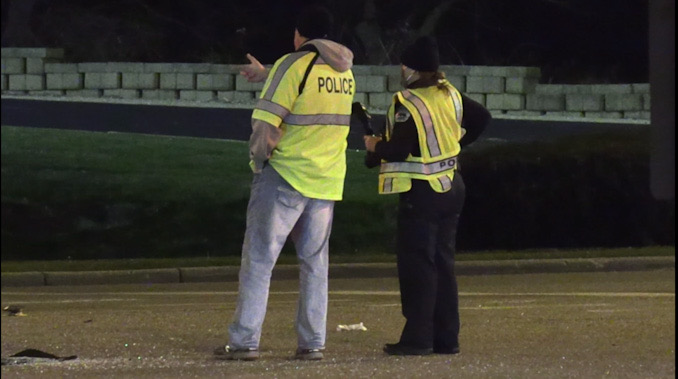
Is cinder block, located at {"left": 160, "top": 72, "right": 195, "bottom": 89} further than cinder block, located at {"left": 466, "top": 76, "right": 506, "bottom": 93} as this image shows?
Yes

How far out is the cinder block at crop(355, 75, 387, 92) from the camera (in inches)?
1061

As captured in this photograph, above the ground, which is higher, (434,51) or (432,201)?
(434,51)

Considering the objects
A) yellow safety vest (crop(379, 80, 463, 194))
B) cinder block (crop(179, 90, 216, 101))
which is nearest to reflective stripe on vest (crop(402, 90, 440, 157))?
yellow safety vest (crop(379, 80, 463, 194))

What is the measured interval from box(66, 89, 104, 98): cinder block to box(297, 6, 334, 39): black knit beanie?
2164 cm

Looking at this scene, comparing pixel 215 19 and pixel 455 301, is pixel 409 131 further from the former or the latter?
pixel 215 19

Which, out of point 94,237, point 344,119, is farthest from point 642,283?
point 94,237

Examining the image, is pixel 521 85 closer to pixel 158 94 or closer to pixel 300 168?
pixel 158 94

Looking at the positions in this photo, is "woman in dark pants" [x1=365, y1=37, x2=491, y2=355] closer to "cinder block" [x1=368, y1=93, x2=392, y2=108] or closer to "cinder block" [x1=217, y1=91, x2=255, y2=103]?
"cinder block" [x1=368, y1=93, x2=392, y2=108]

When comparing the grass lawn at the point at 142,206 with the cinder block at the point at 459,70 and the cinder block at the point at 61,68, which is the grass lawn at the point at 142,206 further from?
the cinder block at the point at 459,70

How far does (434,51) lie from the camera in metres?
7.95

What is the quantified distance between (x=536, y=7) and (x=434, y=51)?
65.8ft

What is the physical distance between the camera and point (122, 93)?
28.8 meters

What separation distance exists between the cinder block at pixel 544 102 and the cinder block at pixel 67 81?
8328 millimetres

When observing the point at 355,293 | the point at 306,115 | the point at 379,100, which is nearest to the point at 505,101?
the point at 379,100
